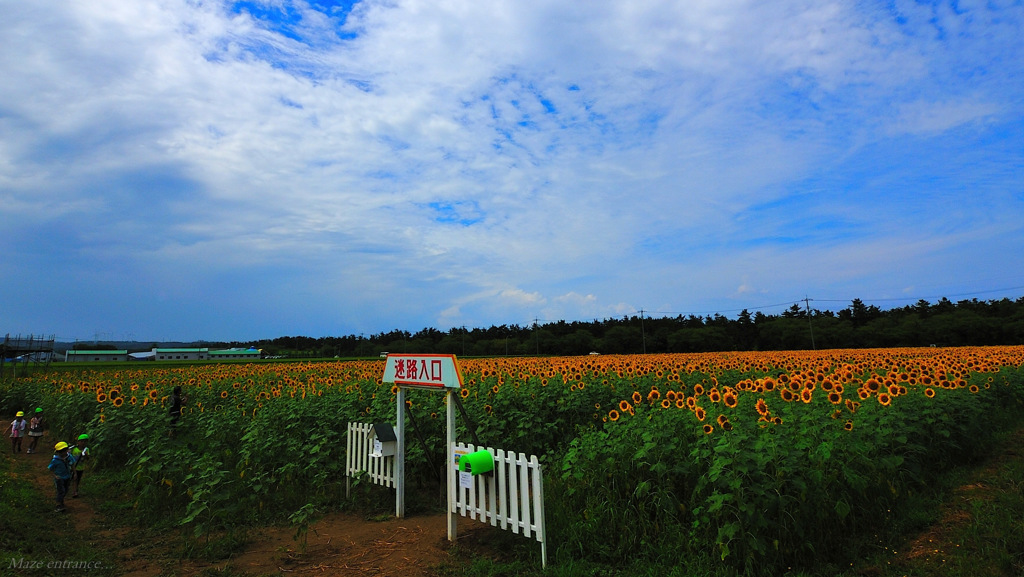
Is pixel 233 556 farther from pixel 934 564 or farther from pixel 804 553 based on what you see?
pixel 934 564

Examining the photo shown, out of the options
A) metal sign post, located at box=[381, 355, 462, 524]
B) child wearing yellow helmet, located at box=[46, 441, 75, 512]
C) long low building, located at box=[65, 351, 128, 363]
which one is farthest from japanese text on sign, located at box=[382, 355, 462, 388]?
long low building, located at box=[65, 351, 128, 363]

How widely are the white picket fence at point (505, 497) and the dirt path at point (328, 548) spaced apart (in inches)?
15.7

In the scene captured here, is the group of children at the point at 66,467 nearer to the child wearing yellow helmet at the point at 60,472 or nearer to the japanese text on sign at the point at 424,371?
the child wearing yellow helmet at the point at 60,472

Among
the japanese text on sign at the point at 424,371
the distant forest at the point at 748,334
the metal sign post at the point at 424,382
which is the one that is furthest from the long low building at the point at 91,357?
the japanese text on sign at the point at 424,371

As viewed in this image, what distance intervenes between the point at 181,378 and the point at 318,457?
44.0 feet

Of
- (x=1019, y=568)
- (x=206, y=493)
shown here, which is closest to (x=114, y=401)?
(x=206, y=493)

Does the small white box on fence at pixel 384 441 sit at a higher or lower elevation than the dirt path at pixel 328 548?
higher

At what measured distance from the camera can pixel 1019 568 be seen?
468 centimetres

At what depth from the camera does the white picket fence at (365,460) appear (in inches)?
292

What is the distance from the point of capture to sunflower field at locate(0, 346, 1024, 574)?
16.3ft

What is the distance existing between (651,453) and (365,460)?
13.6 ft

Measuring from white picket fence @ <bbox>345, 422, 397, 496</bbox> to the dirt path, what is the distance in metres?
0.54

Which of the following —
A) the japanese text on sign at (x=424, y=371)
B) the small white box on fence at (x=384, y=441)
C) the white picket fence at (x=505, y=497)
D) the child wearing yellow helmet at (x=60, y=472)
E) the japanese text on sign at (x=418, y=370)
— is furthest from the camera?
the child wearing yellow helmet at (x=60, y=472)

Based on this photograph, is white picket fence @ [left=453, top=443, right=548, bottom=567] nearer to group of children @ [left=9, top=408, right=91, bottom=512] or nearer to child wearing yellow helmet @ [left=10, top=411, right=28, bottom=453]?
group of children @ [left=9, top=408, right=91, bottom=512]
